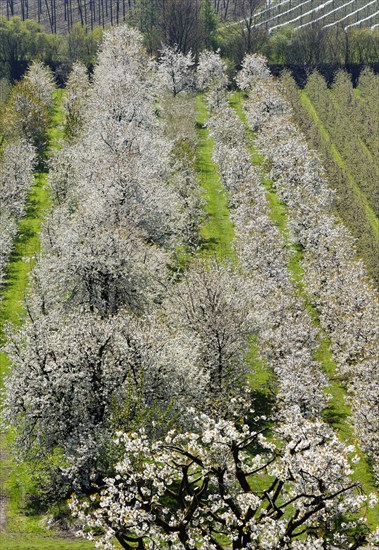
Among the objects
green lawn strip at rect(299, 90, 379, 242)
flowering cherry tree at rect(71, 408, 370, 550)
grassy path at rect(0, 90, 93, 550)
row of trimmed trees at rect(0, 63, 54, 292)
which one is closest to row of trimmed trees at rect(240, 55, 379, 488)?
green lawn strip at rect(299, 90, 379, 242)

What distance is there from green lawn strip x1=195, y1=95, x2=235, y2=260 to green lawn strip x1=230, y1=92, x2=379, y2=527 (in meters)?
5.74

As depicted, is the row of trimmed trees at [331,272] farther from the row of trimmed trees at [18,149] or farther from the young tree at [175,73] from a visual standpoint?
the row of trimmed trees at [18,149]

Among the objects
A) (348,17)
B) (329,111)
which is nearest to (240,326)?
(329,111)

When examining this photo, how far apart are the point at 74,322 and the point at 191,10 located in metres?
128

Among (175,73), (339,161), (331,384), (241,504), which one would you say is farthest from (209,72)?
(241,504)

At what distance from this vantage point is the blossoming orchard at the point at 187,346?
25422 millimetres

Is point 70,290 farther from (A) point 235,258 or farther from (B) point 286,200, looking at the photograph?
(B) point 286,200

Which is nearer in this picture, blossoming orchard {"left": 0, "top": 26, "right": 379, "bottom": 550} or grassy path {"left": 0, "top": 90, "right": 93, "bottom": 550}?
blossoming orchard {"left": 0, "top": 26, "right": 379, "bottom": 550}

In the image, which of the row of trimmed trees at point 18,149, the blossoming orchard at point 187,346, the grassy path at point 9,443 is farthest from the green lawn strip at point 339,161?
the row of trimmed trees at point 18,149

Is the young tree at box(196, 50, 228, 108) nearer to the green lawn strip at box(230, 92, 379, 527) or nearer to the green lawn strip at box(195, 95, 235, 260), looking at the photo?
the green lawn strip at box(195, 95, 235, 260)

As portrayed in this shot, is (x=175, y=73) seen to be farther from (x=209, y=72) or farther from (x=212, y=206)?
(x=212, y=206)

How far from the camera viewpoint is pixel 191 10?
15650 centimetres

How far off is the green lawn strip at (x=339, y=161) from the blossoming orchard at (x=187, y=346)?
484 centimetres

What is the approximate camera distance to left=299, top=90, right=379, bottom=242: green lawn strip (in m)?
88.9
